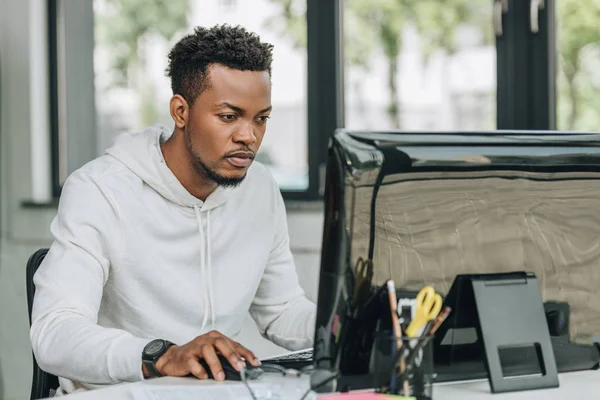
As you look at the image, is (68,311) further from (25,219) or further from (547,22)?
(25,219)

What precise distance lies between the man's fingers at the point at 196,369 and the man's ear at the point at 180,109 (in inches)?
23.9

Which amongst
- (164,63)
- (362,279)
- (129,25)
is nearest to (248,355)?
(362,279)

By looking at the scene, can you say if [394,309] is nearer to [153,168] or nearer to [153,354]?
[153,354]

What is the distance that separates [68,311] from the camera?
59.0 inches

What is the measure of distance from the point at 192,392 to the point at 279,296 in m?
0.68

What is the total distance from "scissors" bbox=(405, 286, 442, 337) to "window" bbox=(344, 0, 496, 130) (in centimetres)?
176

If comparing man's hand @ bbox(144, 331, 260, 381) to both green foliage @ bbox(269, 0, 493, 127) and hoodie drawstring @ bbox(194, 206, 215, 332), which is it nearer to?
hoodie drawstring @ bbox(194, 206, 215, 332)

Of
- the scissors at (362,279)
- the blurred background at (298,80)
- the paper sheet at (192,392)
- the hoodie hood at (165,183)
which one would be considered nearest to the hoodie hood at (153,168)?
the hoodie hood at (165,183)

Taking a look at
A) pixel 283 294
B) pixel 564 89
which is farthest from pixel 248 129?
pixel 564 89

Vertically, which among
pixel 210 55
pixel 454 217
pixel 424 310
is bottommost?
pixel 424 310

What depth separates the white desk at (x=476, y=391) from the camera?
1.25m

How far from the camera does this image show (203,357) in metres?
1.35

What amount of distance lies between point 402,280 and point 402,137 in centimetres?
19

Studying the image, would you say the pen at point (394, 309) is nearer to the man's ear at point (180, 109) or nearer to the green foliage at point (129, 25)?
the man's ear at point (180, 109)
